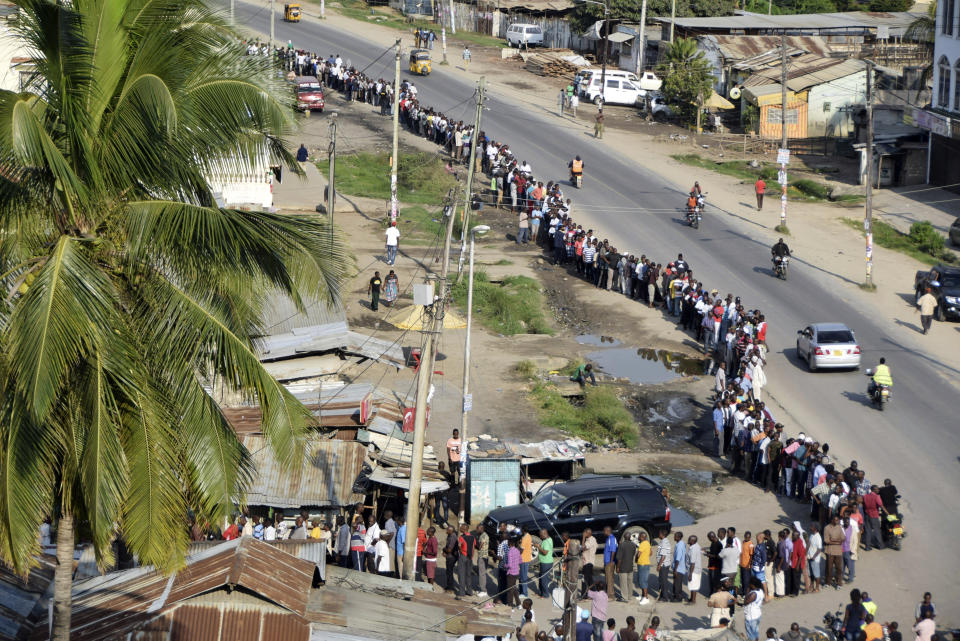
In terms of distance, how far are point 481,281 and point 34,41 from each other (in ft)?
102

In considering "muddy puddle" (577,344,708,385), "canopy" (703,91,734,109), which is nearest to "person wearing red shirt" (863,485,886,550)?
"muddy puddle" (577,344,708,385)

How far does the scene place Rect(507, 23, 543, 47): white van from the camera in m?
79.3

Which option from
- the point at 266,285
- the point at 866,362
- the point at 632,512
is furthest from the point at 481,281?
the point at 266,285

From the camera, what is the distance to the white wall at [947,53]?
49.2 meters

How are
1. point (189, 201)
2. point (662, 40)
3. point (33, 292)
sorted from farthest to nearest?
point (662, 40)
point (189, 201)
point (33, 292)

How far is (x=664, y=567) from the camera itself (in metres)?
21.2

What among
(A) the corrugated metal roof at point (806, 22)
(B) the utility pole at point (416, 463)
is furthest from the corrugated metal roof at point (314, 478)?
(A) the corrugated metal roof at point (806, 22)

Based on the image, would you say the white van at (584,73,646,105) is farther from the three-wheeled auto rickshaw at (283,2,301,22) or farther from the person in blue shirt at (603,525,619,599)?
the person in blue shirt at (603,525,619,599)

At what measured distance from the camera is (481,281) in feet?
136

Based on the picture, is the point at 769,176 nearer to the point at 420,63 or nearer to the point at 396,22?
the point at 420,63

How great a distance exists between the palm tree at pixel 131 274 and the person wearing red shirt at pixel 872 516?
1443cm

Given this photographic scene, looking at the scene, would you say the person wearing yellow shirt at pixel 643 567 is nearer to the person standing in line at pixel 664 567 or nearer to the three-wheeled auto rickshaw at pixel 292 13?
the person standing in line at pixel 664 567

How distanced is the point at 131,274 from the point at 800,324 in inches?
1124

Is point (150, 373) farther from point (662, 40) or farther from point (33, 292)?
point (662, 40)
